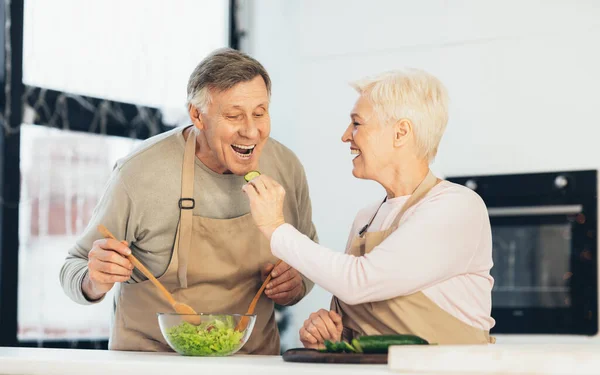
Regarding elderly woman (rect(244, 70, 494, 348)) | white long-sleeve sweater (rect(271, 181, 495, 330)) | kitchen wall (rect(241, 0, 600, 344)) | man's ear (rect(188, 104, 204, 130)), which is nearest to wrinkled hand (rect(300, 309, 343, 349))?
elderly woman (rect(244, 70, 494, 348))

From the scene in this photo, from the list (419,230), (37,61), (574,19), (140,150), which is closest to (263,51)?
(37,61)

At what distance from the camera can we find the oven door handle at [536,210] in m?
3.43

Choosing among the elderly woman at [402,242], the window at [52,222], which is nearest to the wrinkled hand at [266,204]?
the elderly woman at [402,242]

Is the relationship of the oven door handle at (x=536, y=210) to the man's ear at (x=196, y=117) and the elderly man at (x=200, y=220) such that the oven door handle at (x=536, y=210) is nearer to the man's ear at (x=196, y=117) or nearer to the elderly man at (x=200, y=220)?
the elderly man at (x=200, y=220)

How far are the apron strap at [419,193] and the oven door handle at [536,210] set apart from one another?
5.71ft

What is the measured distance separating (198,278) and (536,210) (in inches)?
71.0

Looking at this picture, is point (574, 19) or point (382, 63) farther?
point (382, 63)

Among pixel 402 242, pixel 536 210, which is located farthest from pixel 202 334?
pixel 536 210

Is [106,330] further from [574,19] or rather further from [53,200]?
[574,19]

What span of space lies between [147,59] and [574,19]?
195 centimetres

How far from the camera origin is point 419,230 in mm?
1680

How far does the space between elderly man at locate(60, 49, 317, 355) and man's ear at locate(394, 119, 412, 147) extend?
1.34 ft

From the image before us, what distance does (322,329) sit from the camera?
187 centimetres

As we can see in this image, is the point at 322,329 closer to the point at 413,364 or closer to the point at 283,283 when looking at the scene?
the point at 283,283
